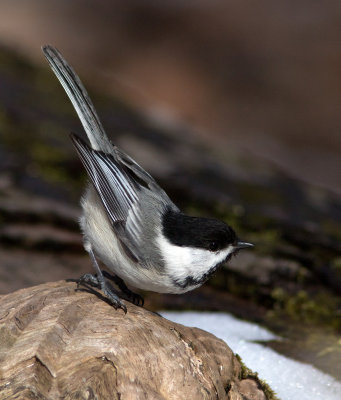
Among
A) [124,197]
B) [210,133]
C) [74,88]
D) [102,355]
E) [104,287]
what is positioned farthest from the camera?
[210,133]

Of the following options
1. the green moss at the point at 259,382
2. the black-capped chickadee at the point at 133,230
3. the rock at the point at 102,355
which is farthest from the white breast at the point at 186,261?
the green moss at the point at 259,382

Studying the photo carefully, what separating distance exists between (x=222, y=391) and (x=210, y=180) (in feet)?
10.8

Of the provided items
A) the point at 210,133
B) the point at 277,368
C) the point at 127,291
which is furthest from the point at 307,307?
the point at 210,133

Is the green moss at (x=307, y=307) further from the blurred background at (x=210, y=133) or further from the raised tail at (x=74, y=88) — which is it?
the raised tail at (x=74, y=88)

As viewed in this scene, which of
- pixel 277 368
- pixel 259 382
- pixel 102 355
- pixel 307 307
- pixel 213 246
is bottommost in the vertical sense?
pixel 102 355

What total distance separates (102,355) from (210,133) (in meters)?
6.89

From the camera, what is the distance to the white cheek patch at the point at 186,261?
9.27 ft

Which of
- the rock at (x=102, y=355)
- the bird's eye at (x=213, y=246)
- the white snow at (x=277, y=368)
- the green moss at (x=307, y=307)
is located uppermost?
the green moss at (x=307, y=307)

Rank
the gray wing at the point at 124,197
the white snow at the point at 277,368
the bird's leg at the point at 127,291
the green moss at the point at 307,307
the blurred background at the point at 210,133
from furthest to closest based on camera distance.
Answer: the blurred background at the point at 210,133 → the green moss at the point at 307,307 → the bird's leg at the point at 127,291 → the gray wing at the point at 124,197 → the white snow at the point at 277,368

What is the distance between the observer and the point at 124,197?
123 inches

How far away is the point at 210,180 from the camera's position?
548 cm

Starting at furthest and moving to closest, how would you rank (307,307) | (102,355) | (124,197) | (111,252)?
(307,307) < (124,197) < (111,252) < (102,355)

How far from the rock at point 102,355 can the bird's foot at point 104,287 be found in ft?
0.13

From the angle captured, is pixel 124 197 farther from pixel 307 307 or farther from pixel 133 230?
pixel 307 307
